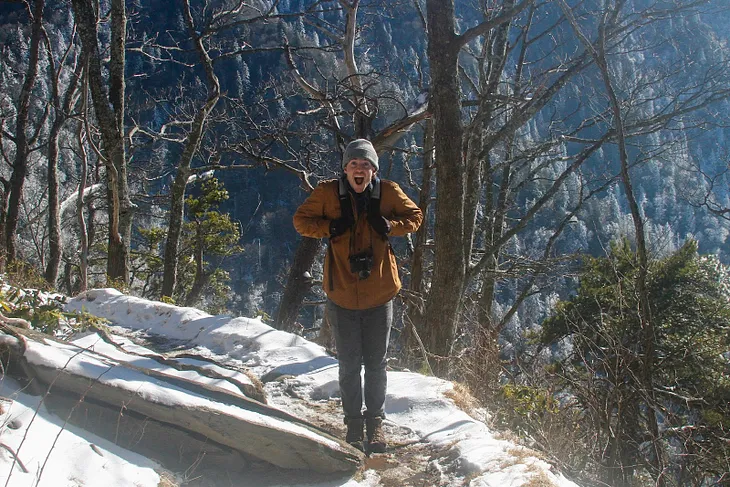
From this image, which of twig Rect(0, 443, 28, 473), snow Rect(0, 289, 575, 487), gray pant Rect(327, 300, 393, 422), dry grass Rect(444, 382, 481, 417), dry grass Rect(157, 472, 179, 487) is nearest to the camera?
twig Rect(0, 443, 28, 473)

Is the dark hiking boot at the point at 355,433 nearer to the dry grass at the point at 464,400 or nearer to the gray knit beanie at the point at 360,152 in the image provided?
the dry grass at the point at 464,400

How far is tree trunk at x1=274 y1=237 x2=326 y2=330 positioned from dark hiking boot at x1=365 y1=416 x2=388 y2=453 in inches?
219

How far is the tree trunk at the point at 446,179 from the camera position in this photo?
5590 mm

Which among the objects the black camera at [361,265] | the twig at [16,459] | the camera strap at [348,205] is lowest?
the twig at [16,459]

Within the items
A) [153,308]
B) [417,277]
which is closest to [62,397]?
[153,308]

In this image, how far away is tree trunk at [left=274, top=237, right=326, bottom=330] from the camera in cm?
884

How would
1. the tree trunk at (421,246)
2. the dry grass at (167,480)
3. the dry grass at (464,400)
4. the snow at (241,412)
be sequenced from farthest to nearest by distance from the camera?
the tree trunk at (421,246), the dry grass at (464,400), the dry grass at (167,480), the snow at (241,412)

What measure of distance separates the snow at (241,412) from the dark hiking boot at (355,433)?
0.86ft

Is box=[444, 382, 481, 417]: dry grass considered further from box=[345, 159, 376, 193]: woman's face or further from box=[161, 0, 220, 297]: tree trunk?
box=[161, 0, 220, 297]: tree trunk

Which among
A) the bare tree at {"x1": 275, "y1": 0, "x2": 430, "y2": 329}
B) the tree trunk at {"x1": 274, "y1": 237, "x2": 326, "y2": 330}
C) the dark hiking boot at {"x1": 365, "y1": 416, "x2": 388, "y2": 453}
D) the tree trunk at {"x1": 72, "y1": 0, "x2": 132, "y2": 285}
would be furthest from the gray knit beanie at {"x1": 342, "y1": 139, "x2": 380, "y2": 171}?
the tree trunk at {"x1": 72, "y1": 0, "x2": 132, "y2": 285}

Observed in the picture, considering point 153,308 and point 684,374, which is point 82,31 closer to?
point 153,308

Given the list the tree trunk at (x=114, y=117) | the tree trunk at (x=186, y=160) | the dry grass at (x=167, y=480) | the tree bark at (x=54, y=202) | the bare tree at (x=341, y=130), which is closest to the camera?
the dry grass at (x=167, y=480)

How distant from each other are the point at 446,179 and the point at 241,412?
11.3 ft

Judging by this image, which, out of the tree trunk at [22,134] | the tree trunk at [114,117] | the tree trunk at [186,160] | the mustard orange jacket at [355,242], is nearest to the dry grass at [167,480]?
the mustard orange jacket at [355,242]
